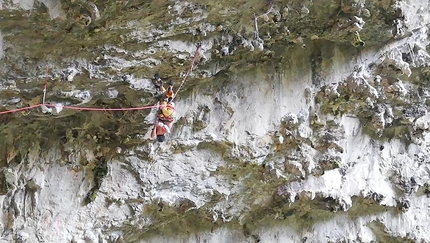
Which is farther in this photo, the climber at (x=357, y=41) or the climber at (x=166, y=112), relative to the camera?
the climber at (x=357, y=41)

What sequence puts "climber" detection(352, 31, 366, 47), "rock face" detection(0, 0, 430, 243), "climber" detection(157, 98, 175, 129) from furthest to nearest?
1. "climber" detection(352, 31, 366, 47)
2. "climber" detection(157, 98, 175, 129)
3. "rock face" detection(0, 0, 430, 243)

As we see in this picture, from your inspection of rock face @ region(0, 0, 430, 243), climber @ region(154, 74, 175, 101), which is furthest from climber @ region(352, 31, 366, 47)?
climber @ region(154, 74, 175, 101)

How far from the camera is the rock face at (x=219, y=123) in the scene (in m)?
2.43

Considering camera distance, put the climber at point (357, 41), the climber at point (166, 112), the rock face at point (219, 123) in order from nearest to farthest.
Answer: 1. the rock face at point (219, 123)
2. the climber at point (166, 112)
3. the climber at point (357, 41)

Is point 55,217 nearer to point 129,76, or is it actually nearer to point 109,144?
point 109,144

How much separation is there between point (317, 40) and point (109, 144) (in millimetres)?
1440

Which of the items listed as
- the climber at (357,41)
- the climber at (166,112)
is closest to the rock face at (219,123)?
the climber at (357,41)

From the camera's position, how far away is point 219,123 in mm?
3090

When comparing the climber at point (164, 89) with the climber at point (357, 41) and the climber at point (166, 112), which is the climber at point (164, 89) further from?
the climber at point (357, 41)

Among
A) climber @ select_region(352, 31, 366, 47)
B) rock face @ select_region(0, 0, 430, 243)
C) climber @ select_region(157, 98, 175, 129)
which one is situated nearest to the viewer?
rock face @ select_region(0, 0, 430, 243)

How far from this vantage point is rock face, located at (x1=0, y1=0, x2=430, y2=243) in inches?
95.7

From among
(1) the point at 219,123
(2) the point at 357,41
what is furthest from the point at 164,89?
(2) the point at 357,41

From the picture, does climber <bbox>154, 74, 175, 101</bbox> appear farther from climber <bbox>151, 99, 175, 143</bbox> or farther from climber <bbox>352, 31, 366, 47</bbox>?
climber <bbox>352, 31, 366, 47</bbox>

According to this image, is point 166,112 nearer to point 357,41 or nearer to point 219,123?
point 219,123
